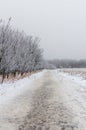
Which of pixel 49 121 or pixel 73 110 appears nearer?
pixel 49 121

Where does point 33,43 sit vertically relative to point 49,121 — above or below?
above

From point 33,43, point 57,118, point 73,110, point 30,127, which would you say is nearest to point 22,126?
point 30,127

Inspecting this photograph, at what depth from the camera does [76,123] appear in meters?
7.59

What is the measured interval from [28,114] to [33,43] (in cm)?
4332

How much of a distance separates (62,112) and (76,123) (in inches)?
68.9

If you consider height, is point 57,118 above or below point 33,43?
below

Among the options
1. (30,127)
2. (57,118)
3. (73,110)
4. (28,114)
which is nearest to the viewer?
(30,127)

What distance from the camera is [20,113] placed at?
919 centimetres

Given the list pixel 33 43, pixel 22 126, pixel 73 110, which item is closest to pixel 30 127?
pixel 22 126

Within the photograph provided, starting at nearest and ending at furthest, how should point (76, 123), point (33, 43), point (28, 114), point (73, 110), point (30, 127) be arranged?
1. point (30, 127)
2. point (76, 123)
3. point (28, 114)
4. point (73, 110)
5. point (33, 43)

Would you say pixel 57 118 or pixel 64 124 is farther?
pixel 57 118

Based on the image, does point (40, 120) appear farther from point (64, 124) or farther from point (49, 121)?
point (64, 124)

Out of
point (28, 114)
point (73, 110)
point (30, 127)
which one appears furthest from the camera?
point (73, 110)

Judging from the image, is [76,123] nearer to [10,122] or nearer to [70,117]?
[70,117]
